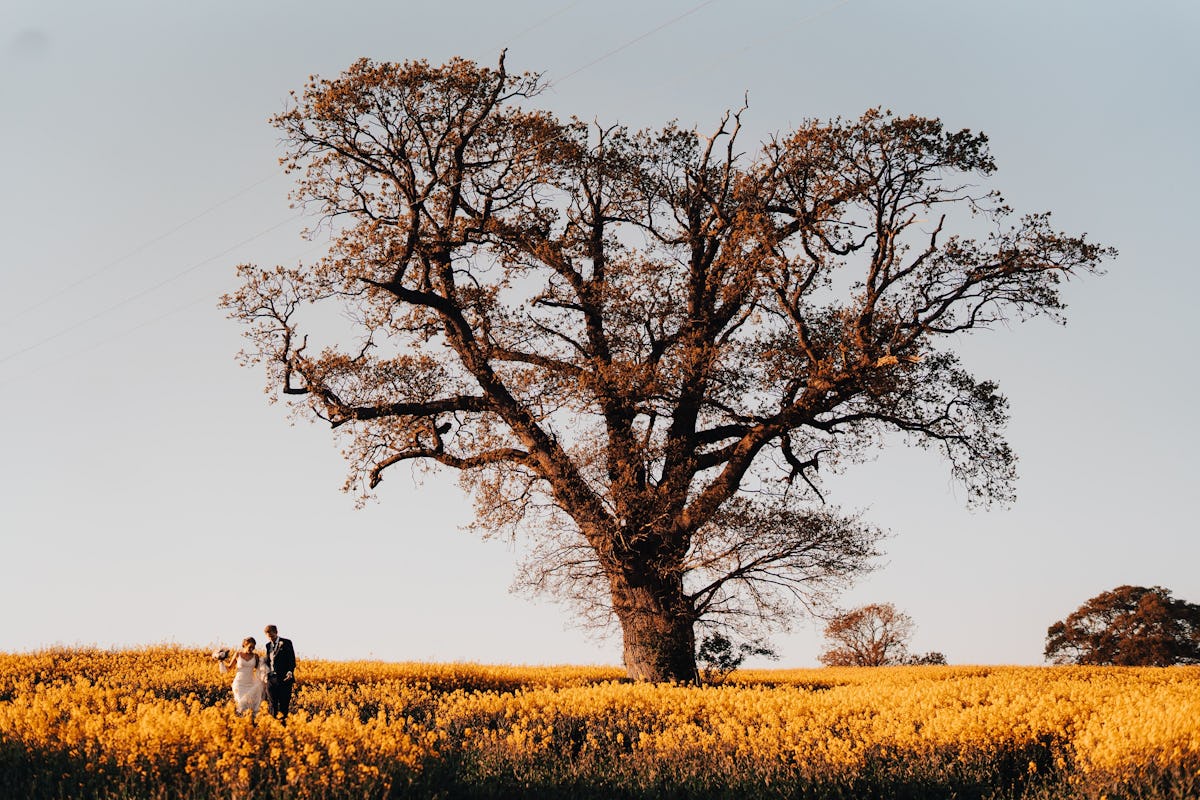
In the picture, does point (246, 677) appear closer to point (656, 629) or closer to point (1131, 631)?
point (656, 629)

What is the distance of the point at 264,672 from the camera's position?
663 inches

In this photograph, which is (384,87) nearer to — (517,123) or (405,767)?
(517,123)

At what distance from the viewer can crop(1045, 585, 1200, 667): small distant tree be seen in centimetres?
5019

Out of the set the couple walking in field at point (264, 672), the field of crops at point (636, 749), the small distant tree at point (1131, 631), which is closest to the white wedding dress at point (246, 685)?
the couple walking in field at point (264, 672)

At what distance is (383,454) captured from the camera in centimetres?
2494

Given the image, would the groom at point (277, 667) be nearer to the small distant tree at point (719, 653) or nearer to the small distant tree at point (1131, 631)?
the small distant tree at point (719, 653)

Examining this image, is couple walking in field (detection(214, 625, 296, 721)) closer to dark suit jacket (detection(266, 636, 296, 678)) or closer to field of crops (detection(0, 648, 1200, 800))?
dark suit jacket (detection(266, 636, 296, 678))

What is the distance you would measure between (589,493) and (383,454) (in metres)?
5.34

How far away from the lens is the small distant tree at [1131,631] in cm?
5019

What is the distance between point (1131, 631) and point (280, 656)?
46.5 meters

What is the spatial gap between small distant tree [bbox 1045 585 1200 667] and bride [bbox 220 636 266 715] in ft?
142

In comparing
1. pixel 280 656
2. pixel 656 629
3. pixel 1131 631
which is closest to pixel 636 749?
pixel 280 656

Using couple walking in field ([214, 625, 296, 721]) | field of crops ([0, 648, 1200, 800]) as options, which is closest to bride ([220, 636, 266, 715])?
couple walking in field ([214, 625, 296, 721])

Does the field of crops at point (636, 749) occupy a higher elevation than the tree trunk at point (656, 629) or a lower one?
lower
